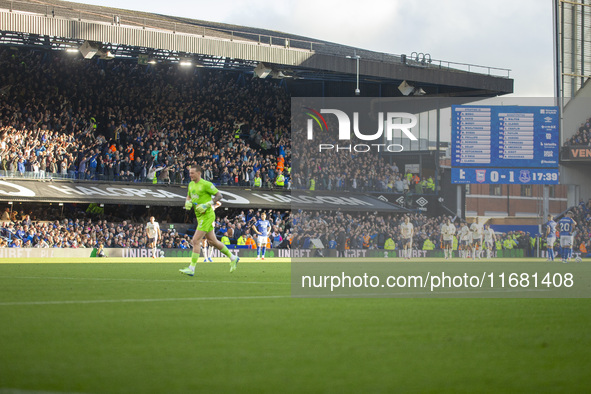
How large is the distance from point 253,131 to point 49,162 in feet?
47.9

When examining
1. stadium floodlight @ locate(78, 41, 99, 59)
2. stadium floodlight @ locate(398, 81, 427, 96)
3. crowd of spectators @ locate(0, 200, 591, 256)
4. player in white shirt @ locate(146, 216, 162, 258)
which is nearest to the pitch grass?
player in white shirt @ locate(146, 216, 162, 258)

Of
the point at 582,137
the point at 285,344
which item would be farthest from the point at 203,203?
the point at 582,137

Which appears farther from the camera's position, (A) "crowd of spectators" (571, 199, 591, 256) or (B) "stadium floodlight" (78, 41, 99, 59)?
(A) "crowd of spectators" (571, 199, 591, 256)

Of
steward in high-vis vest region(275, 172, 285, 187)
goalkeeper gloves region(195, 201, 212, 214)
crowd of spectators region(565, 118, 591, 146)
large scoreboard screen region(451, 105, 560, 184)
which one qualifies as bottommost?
goalkeeper gloves region(195, 201, 212, 214)

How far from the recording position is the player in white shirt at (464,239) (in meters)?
40.7

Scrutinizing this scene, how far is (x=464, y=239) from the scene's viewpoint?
4084 centimetres

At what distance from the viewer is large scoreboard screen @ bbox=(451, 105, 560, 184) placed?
31.0 meters

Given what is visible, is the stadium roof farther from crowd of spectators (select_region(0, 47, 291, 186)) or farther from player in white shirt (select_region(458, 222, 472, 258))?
player in white shirt (select_region(458, 222, 472, 258))

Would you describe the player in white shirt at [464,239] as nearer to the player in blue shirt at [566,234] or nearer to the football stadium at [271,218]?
the football stadium at [271,218]

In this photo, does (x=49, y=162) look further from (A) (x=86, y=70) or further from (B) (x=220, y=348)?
(B) (x=220, y=348)

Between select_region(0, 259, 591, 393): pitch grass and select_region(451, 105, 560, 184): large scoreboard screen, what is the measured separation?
783 inches

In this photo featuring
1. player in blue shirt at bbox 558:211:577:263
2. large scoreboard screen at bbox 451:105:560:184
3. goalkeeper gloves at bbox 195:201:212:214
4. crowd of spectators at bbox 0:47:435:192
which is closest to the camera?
goalkeeper gloves at bbox 195:201:212:214

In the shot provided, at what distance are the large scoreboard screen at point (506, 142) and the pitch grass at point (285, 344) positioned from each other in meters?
19.9

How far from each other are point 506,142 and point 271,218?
16.3 meters
